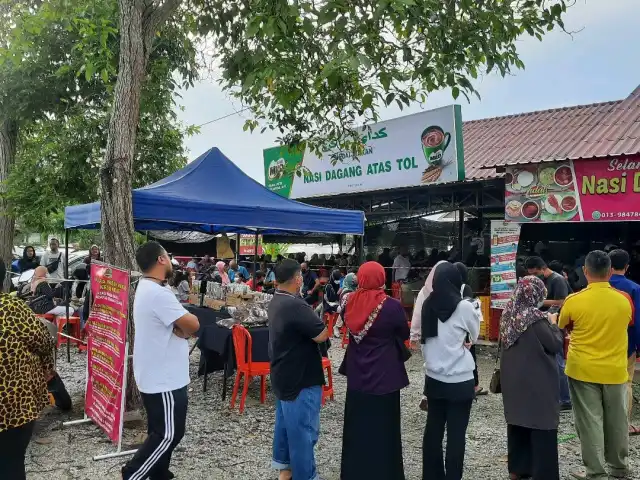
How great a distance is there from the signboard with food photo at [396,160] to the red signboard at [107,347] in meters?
4.59

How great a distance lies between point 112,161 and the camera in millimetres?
4941

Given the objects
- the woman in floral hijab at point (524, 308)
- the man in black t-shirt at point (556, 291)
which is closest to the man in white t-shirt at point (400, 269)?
the man in black t-shirt at point (556, 291)

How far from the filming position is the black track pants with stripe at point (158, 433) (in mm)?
3090

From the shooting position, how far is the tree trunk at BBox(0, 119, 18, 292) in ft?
35.1

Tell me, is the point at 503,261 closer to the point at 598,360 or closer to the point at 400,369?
the point at 598,360

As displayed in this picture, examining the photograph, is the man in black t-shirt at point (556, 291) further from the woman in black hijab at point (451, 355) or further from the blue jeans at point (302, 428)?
the blue jeans at point (302, 428)

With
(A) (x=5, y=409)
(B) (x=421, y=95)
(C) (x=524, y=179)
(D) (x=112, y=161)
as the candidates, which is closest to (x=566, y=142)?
(C) (x=524, y=179)

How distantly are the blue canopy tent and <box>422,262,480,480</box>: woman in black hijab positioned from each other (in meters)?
3.61

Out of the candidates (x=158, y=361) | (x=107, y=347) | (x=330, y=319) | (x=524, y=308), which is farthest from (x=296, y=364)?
(x=330, y=319)

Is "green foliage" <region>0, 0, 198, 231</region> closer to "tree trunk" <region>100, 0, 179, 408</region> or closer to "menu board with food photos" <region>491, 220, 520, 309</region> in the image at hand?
"tree trunk" <region>100, 0, 179, 408</region>

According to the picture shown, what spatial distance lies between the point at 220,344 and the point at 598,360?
11.7 ft

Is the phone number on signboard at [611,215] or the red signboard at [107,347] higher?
the phone number on signboard at [611,215]

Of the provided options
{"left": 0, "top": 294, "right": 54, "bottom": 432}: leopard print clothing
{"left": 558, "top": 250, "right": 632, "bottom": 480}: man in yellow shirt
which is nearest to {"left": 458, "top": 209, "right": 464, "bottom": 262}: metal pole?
{"left": 558, "top": 250, "right": 632, "bottom": 480}: man in yellow shirt

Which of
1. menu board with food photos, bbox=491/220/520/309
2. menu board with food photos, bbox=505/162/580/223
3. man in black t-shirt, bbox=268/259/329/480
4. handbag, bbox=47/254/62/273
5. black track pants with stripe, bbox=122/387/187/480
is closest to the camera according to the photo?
black track pants with stripe, bbox=122/387/187/480
